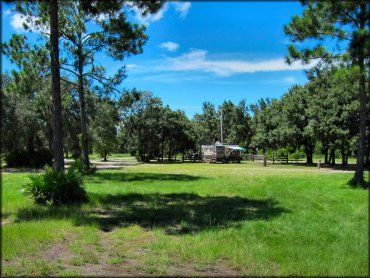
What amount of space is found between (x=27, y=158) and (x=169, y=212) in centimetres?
Result: 2476

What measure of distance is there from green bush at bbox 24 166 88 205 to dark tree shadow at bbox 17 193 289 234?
693mm

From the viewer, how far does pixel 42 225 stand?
766 centimetres

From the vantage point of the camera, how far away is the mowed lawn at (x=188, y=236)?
5.37m

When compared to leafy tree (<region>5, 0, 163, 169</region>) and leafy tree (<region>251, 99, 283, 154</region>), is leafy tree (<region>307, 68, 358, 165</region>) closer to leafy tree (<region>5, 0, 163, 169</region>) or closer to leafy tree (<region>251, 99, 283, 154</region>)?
leafy tree (<region>251, 99, 283, 154</region>)

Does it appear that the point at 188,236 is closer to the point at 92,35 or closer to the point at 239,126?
the point at 92,35

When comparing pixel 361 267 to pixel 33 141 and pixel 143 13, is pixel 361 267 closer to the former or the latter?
pixel 143 13

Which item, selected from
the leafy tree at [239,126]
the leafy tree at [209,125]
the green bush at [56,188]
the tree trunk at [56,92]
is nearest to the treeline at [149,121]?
the tree trunk at [56,92]

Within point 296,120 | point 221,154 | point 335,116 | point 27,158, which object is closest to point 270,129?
point 296,120

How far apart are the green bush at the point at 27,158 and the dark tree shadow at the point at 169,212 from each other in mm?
21093

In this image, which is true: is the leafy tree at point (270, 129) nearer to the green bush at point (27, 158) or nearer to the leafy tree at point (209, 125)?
the green bush at point (27, 158)

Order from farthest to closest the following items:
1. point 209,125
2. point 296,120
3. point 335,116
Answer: point 209,125 < point 296,120 < point 335,116

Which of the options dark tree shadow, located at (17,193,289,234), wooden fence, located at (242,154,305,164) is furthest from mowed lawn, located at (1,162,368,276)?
wooden fence, located at (242,154,305,164)

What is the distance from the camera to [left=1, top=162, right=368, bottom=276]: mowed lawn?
537 cm

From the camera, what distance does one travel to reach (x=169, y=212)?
31.3ft
